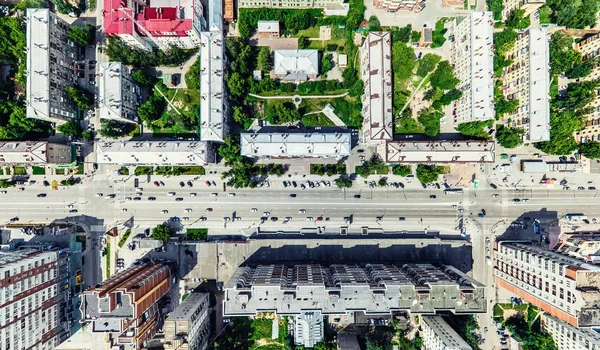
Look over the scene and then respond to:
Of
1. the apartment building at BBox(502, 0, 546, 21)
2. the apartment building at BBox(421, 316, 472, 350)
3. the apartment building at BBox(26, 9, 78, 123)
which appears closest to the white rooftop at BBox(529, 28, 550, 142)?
the apartment building at BBox(502, 0, 546, 21)

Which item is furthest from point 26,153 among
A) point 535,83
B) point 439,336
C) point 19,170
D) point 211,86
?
point 535,83

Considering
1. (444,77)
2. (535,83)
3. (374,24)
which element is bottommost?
(535,83)

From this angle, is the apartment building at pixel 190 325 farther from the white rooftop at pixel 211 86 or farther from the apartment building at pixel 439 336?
the apartment building at pixel 439 336

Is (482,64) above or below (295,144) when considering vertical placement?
above

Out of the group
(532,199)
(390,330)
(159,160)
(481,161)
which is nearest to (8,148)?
(159,160)

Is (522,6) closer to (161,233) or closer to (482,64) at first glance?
(482,64)

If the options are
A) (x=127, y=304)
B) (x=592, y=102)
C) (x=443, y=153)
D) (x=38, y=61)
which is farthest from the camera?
(x=592, y=102)

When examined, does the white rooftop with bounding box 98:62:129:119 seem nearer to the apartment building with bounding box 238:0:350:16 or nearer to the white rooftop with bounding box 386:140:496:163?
the apartment building with bounding box 238:0:350:16
